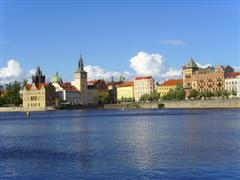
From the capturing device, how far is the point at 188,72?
6983 inches

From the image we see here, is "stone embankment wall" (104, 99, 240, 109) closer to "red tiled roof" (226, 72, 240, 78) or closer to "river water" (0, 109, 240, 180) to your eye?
"red tiled roof" (226, 72, 240, 78)

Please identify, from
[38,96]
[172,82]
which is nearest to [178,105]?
[172,82]

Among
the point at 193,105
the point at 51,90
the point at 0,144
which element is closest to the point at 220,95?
the point at 193,105

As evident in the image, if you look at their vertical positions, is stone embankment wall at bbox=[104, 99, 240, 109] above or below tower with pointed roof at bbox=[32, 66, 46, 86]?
below

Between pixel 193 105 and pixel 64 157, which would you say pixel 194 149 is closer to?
pixel 64 157

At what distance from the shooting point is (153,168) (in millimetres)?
23078

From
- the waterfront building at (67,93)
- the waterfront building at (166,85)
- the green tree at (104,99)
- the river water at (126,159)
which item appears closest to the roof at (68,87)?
the waterfront building at (67,93)

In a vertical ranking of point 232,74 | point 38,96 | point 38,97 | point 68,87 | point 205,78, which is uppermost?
point 232,74

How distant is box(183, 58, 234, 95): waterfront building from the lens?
163000 mm

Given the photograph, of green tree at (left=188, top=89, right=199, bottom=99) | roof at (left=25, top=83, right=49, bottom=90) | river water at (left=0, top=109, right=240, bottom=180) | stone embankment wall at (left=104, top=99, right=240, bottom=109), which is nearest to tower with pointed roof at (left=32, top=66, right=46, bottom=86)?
roof at (left=25, top=83, right=49, bottom=90)

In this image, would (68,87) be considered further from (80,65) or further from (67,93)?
(80,65)

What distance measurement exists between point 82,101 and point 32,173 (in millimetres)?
167682

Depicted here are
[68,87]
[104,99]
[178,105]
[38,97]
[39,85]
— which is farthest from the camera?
[104,99]

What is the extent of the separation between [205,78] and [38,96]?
5349cm
